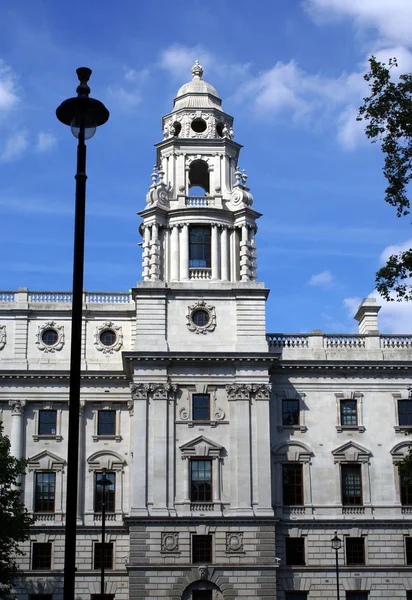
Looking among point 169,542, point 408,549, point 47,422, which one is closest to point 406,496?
point 408,549

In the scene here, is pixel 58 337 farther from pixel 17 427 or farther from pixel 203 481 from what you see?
pixel 203 481

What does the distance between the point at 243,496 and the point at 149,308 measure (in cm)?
1236

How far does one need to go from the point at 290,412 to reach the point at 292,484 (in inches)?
172

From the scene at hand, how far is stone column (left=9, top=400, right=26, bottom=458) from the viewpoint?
58.3m

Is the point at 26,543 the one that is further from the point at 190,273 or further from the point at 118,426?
the point at 190,273

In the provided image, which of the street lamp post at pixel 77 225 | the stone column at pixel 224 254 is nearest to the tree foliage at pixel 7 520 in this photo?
the stone column at pixel 224 254

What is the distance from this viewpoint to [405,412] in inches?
2343

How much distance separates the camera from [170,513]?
179 ft

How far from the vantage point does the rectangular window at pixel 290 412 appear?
A: 58844 mm

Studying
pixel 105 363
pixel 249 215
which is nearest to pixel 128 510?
pixel 105 363

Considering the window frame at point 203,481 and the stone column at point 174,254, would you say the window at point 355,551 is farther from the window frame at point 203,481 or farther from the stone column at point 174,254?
the stone column at point 174,254

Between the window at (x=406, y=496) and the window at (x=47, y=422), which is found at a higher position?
the window at (x=47, y=422)

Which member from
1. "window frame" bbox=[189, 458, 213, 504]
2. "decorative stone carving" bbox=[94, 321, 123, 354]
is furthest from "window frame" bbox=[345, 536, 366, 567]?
"decorative stone carving" bbox=[94, 321, 123, 354]

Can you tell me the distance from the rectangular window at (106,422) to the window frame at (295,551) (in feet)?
41.1
